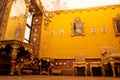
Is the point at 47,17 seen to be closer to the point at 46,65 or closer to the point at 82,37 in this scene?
the point at 82,37

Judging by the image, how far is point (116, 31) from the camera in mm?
7242

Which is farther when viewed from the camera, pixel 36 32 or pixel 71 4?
pixel 71 4

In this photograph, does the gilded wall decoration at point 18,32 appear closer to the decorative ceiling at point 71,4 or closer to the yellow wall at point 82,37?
the yellow wall at point 82,37

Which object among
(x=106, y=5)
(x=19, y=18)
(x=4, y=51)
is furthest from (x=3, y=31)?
(x=106, y=5)

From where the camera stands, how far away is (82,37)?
7.67 m

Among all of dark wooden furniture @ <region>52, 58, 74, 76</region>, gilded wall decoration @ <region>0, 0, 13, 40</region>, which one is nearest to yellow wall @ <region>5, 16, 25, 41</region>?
gilded wall decoration @ <region>0, 0, 13, 40</region>

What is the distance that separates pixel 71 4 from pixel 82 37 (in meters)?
2.44

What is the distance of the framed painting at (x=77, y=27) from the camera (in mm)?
7793

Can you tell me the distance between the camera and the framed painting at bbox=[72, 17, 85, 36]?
7793 millimetres

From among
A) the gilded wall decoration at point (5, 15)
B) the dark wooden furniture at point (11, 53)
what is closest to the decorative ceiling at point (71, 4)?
the gilded wall decoration at point (5, 15)

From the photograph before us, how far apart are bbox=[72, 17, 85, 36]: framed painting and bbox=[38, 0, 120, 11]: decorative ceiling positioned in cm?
102

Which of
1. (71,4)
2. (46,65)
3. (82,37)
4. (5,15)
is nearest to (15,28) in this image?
(5,15)

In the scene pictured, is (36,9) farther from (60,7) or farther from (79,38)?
Answer: (79,38)

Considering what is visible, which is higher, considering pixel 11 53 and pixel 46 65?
pixel 11 53
